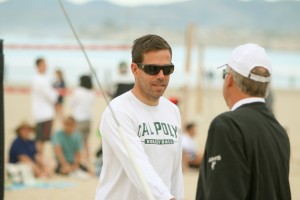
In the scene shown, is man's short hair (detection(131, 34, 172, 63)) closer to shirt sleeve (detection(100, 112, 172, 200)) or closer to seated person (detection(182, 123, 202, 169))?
shirt sleeve (detection(100, 112, 172, 200))

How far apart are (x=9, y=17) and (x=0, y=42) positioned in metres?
193

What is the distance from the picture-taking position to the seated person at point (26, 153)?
10.2 metres

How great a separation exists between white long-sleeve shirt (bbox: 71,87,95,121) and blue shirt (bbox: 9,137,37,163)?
1.48 m

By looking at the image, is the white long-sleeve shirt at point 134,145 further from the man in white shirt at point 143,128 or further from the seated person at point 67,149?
the seated person at point 67,149

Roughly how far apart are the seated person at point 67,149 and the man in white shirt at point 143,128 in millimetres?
6966

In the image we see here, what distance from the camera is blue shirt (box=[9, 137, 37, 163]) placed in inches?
401

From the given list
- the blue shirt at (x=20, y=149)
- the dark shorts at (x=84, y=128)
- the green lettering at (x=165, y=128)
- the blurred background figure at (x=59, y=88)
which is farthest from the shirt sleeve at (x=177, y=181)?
the blurred background figure at (x=59, y=88)

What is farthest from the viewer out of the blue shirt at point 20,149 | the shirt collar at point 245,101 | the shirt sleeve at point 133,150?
the blue shirt at point 20,149

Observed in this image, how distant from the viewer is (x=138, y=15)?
192250 millimetres

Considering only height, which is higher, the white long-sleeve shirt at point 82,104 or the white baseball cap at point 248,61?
the white baseball cap at point 248,61

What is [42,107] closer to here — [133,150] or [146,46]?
[146,46]

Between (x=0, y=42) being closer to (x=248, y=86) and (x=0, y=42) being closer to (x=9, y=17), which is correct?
(x=248, y=86)

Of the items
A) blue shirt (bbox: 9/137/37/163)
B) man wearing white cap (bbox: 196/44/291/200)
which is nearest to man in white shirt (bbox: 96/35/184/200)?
man wearing white cap (bbox: 196/44/291/200)

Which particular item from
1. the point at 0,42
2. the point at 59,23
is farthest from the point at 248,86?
the point at 59,23
